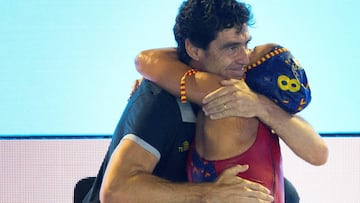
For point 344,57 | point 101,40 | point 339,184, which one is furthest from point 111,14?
point 339,184

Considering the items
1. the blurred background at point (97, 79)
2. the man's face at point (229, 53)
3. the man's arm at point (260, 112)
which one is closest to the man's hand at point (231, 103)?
the man's arm at point (260, 112)

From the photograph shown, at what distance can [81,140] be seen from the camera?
284 centimetres

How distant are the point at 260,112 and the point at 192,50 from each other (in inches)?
Answer: 11.3

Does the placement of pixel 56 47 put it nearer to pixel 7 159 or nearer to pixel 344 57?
pixel 7 159

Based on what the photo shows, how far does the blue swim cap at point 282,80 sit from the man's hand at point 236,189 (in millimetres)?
184

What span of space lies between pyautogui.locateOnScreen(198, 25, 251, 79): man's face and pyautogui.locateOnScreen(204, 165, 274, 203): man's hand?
0.28 meters

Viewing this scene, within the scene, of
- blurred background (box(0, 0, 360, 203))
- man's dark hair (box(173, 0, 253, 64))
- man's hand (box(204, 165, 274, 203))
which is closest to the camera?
man's hand (box(204, 165, 274, 203))

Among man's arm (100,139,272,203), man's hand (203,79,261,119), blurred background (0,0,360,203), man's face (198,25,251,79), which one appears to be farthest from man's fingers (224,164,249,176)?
blurred background (0,0,360,203)

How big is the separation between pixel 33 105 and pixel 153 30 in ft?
1.90

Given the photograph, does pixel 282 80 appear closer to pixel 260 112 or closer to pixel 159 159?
pixel 260 112

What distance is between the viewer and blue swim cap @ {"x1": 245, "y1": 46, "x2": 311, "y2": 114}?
1649 mm

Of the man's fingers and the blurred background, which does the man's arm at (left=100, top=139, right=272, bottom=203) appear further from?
the blurred background

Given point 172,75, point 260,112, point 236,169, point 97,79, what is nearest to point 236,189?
point 236,169

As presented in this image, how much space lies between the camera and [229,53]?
1.80 metres
